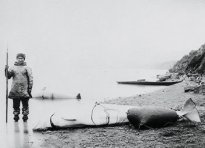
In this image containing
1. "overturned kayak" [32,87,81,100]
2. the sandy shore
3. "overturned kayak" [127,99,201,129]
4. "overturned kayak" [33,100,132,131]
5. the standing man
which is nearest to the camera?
the sandy shore

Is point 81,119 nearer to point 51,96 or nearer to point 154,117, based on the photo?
point 154,117

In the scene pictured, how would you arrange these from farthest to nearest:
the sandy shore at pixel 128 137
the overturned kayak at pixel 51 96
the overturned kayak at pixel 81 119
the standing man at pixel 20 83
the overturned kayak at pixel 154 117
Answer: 1. the overturned kayak at pixel 51 96
2. the standing man at pixel 20 83
3. the overturned kayak at pixel 81 119
4. the overturned kayak at pixel 154 117
5. the sandy shore at pixel 128 137

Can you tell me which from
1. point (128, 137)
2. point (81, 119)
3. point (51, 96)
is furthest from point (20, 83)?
point (51, 96)

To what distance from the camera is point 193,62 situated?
39.9m

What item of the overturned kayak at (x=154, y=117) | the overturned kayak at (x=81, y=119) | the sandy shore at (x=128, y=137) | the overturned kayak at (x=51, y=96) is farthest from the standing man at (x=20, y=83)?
the overturned kayak at (x=51, y=96)

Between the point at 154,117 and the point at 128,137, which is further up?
the point at 154,117

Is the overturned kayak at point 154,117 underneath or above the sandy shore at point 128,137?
above

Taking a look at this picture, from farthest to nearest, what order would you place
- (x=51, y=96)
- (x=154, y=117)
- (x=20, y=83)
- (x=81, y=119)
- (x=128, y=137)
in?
(x=51, y=96)
(x=20, y=83)
(x=81, y=119)
(x=154, y=117)
(x=128, y=137)

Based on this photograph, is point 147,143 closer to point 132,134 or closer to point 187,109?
point 132,134

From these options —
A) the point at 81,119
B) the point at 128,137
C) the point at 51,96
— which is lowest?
the point at 128,137

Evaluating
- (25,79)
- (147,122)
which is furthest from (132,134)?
(25,79)

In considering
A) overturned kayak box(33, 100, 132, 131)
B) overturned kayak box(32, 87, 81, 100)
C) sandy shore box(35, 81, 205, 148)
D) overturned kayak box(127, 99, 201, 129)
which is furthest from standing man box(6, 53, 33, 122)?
overturned kayak box(32, 87, 81, 100)

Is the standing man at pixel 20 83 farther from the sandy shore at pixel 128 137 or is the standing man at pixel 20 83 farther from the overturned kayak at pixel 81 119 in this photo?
the sandy shore at pixel 128 137

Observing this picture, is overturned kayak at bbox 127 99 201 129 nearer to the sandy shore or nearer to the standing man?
the sandy shore
